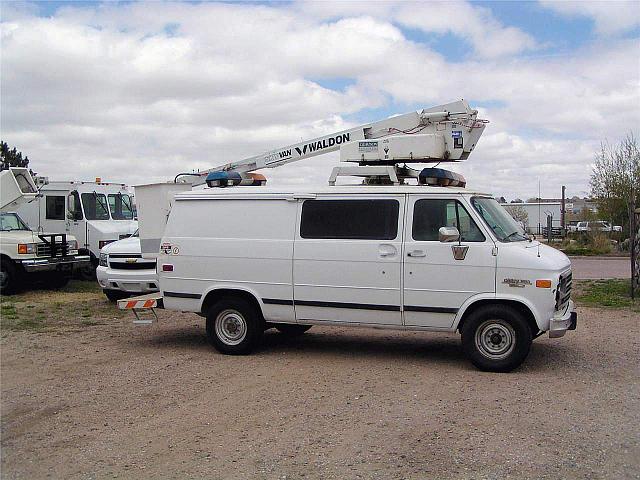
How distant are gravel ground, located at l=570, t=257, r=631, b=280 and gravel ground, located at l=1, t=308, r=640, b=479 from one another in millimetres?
10015

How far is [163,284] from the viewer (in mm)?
9812

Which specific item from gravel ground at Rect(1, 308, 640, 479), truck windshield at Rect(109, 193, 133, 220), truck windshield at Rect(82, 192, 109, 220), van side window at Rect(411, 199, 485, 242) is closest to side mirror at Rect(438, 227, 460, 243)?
van side window at Rect(411, 199, 485, 242)

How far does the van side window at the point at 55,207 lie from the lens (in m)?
19.1

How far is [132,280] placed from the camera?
43.9ft

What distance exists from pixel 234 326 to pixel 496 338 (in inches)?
134

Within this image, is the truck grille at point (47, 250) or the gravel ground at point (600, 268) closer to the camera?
the truck grille at point (47, 250)

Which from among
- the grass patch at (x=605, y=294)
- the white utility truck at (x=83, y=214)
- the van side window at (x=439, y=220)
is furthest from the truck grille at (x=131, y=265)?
the grass patch at (x=605, y=294)

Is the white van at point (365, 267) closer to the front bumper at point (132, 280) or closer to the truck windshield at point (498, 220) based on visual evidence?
the truck windshield at point (498, 220)

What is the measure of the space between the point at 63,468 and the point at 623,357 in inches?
273

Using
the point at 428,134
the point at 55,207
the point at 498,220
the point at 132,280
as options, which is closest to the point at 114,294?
the point at 132,280

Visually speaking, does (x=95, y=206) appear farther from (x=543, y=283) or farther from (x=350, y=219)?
(x=543, y=283)

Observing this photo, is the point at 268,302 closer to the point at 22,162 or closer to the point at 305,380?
the point at 305,380

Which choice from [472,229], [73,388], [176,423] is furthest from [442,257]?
[73,388]

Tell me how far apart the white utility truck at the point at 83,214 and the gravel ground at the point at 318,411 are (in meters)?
8.50
